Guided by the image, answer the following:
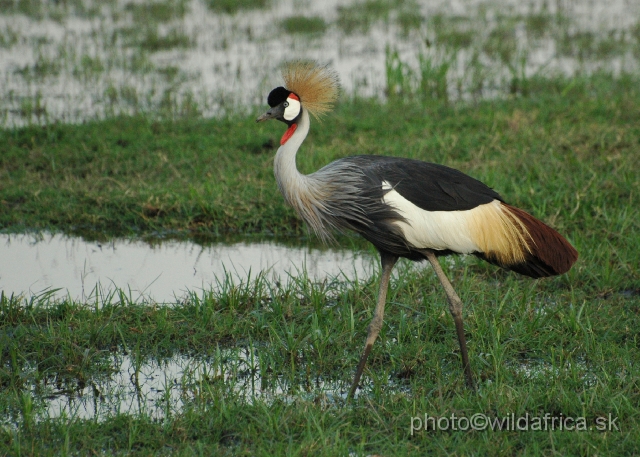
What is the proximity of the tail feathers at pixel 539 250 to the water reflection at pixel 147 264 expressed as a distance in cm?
117

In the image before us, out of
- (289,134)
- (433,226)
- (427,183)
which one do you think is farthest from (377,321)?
(289,134)

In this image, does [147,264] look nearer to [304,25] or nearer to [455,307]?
[455,307]

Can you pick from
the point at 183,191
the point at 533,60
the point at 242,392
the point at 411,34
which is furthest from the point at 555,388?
the point at 411,34

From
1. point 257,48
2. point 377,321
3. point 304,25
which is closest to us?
point 377,321

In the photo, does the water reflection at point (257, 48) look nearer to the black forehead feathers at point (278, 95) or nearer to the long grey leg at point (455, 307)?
the black forehead feathers at point (278, 95)

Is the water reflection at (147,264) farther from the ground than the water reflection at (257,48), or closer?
closer

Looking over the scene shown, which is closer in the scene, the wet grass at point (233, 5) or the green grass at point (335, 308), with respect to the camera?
the green grass at point (335, 308)

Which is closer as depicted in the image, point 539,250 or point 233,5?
point 539,250

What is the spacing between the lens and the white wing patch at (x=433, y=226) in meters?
4.04

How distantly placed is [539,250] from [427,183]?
663 mm

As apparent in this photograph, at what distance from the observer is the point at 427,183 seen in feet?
13.5

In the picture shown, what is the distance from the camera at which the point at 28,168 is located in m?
6.92

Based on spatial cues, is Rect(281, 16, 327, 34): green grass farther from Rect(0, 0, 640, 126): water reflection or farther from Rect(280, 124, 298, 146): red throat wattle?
Rect(280, 124, 298, 146): red throat wattle

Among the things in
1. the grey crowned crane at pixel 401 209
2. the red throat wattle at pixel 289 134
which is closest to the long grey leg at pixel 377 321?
the grey crowned crane at pixel 401 209
